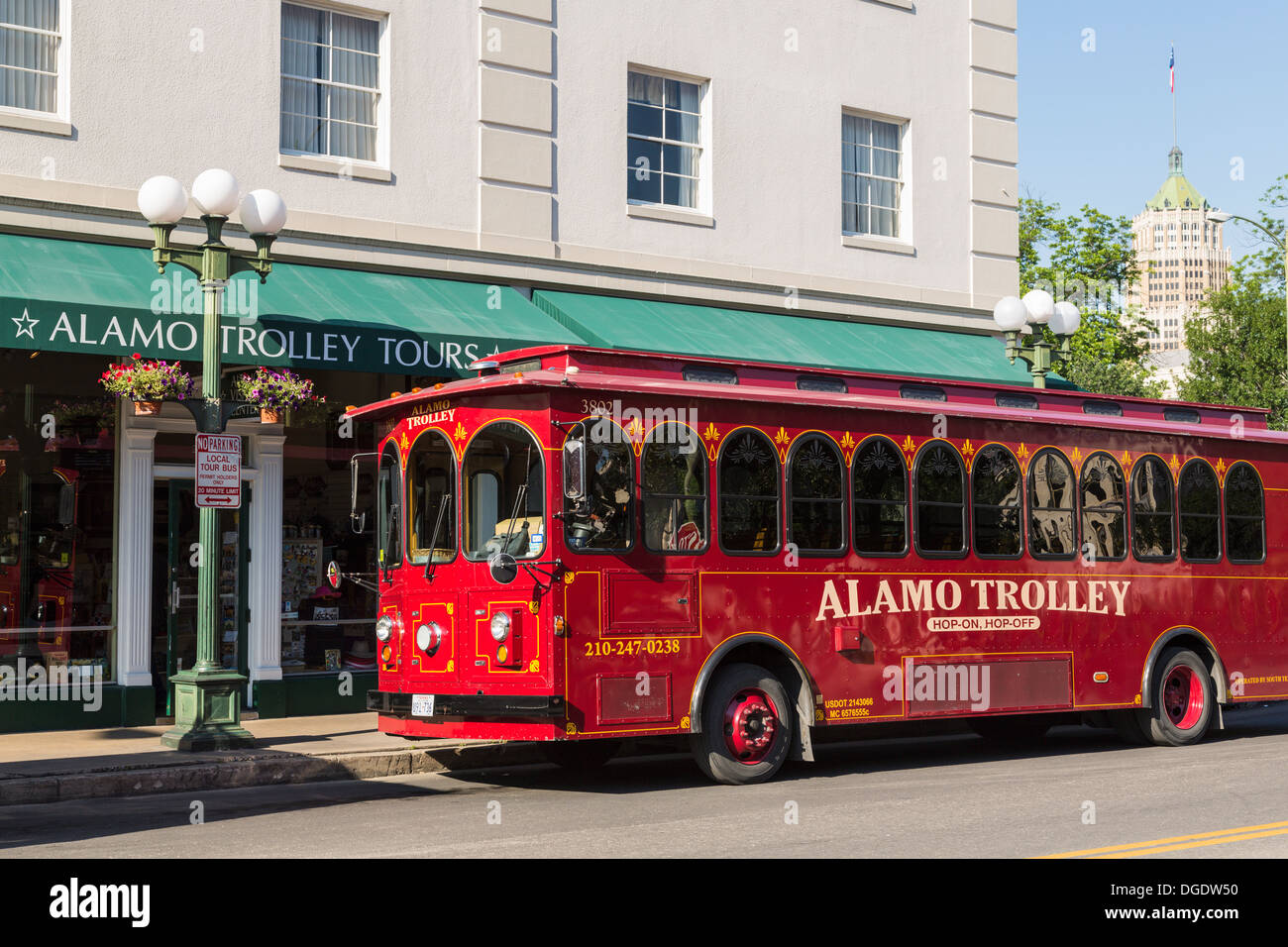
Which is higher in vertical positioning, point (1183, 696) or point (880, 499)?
point (880, 499)

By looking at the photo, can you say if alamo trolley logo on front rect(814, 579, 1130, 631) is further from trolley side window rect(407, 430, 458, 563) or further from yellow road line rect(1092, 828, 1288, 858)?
yellow road line rect(1092, 828, 1288, 858)

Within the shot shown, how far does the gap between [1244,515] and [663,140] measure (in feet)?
26.7

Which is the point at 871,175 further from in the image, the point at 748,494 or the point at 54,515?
the point at 54,515

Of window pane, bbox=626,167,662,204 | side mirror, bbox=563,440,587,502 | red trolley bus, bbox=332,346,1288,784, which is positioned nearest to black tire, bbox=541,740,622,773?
red trolley bus, bbox=332,346,1288,784

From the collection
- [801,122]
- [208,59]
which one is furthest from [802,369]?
[801,122]

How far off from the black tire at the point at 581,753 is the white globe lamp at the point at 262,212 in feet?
17.0

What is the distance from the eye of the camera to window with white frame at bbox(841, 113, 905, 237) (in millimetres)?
21047

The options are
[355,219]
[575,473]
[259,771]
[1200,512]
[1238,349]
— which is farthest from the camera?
[1238,349]

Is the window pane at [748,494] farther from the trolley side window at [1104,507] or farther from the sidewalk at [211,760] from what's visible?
the trolley side window at [1104,507]

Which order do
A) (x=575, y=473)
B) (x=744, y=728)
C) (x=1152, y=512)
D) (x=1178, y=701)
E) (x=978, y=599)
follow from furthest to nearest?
(x=1178, y=701) → (x=1152, y=512) → (x=978, y=599) → (x=744, y=728) → (x=575, y=473)

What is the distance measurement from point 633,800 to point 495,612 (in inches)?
66.5

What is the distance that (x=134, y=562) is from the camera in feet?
49.4

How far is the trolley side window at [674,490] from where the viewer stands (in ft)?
A: 38.3

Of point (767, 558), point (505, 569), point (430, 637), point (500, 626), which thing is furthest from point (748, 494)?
point (430, 637)
